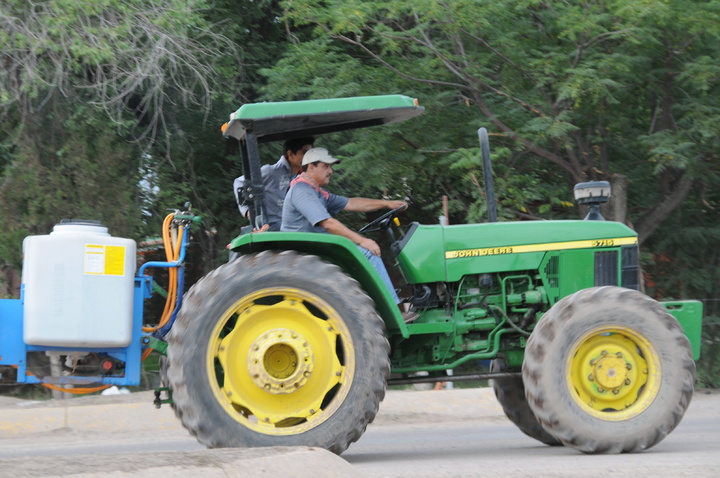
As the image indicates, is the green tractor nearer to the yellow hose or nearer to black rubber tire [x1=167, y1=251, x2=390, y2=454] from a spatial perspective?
black rubber tire [x1=167, y1=251, x2=390, y2=454]

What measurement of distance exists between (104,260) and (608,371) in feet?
10.3

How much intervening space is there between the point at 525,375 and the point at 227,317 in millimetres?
1809

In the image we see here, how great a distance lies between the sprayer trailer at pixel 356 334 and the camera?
547cm

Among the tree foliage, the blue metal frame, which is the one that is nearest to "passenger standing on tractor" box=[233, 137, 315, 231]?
the blue metal frame

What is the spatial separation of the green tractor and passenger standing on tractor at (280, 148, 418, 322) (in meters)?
Result: 0.16

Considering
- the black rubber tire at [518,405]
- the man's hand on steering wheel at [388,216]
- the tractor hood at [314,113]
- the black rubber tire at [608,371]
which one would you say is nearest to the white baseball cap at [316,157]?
the tractor hood at [314,113]

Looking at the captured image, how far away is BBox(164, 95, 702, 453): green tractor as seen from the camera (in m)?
5.46

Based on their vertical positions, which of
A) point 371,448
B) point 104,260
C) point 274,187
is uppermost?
point 274,187

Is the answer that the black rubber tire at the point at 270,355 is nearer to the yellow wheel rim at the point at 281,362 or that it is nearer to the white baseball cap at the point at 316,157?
the yellow wheel rim at the point at 281,362

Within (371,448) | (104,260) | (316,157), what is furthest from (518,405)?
(104,260)

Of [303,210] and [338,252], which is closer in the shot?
[338,252]

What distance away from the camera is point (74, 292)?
5.62 meters

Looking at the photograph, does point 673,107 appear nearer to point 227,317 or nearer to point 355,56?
point 355,56

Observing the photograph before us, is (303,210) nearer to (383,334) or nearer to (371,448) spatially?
(383,334)
